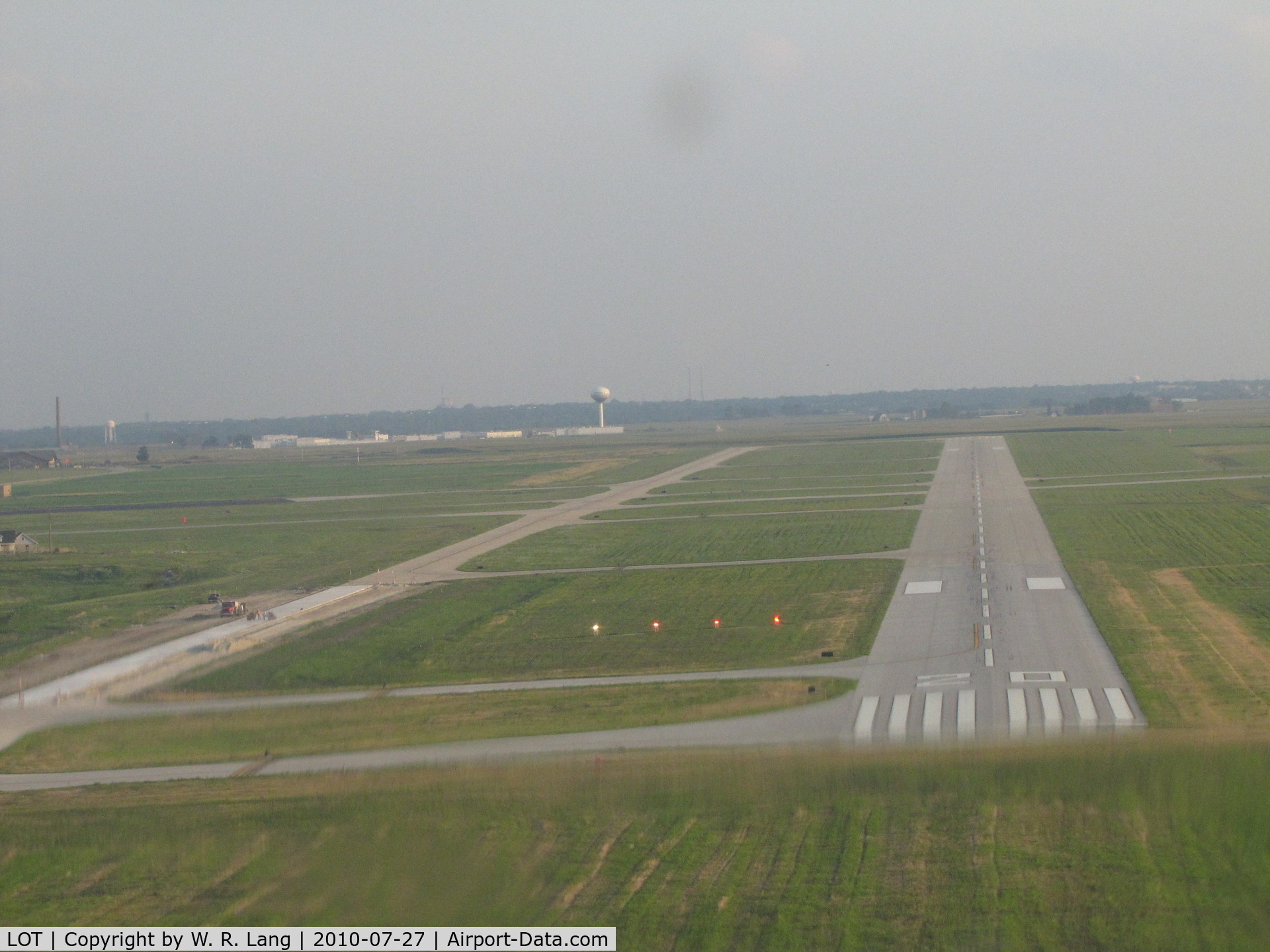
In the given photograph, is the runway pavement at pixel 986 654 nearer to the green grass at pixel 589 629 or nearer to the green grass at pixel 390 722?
the green grass at pixel 589 629

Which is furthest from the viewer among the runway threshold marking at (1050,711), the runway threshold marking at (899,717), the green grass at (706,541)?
the green grass at (706,541)

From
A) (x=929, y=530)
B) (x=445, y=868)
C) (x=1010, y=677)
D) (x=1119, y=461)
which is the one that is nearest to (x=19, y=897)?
(x=445, y=868)

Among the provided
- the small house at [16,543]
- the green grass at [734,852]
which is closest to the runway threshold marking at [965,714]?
the green grass at [734,852]

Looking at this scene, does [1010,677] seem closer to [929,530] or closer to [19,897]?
[19,897]

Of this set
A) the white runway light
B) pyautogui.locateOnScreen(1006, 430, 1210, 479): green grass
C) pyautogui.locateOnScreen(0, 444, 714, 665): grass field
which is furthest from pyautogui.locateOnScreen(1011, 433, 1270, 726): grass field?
pyautogui.locateOnScreen(0, 444, 714, 665): grass field

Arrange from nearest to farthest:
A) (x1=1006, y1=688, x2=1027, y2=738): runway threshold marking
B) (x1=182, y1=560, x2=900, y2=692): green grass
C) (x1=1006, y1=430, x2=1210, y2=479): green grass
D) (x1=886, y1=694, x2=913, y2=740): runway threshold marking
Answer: (x1=1006, y1=688, x2=1027, y2=738): runway threshold marking < (x1=886, y1=694, x2=913, y2=740): runway threshold marking < (x1=182, y1=560, x2=900, y2=692): green grass < (x1=1006, y1=430, x2=1210, y2=479): green grass

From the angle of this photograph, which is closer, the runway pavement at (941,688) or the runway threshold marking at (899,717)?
the runway pavement at (941,688)

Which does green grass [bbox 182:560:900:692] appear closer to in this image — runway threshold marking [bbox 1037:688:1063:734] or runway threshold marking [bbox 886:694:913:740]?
runway threshold marking [bbox 886:694:913:740]

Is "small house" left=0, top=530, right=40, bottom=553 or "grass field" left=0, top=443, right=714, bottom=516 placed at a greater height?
"grass field" left=0, top=443, right=714, bottom=516
